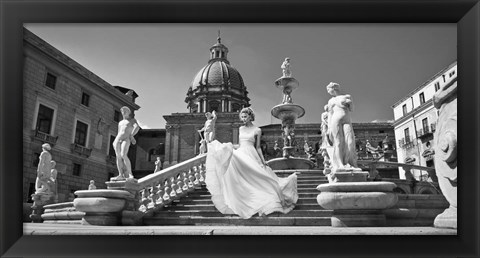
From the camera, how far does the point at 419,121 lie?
9391 millimetres

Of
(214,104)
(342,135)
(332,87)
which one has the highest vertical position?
(214,104)

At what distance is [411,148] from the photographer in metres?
13.3

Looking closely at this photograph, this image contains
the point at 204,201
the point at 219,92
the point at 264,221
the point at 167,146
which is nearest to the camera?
the point at 264,221

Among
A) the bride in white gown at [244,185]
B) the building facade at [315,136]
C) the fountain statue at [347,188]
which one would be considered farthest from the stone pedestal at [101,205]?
the building facade at [315,136]

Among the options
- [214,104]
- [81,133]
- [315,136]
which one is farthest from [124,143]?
[214,104]

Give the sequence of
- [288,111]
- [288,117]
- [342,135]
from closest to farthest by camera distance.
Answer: [342,135], [288,111], [288,117]

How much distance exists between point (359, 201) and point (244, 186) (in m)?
2.27

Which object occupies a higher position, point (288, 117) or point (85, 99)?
point (85, 99)

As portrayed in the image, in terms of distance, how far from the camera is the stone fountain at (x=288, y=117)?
1252 centimetres

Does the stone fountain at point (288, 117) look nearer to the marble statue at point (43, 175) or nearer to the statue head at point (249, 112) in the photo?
the statue head at point (249, 112)

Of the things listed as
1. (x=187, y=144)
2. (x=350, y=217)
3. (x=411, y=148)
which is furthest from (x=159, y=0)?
(x=187, y=144)

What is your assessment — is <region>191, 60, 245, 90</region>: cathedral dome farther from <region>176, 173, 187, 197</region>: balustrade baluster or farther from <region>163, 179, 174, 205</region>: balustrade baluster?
<region>163, 179, 174, 205</region>: balustrade baluster

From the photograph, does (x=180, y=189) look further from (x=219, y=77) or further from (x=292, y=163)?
(x=219, y=77)

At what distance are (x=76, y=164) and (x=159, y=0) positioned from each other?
17824 millimetres
